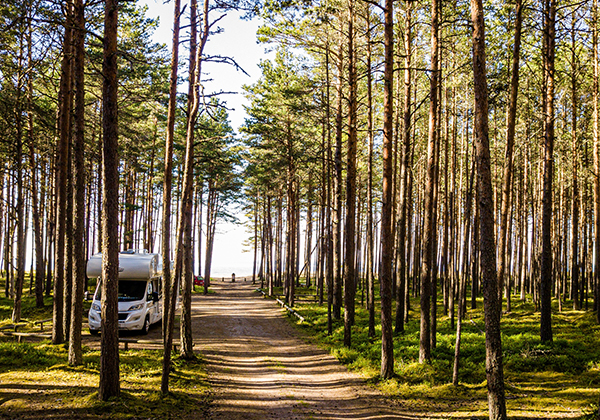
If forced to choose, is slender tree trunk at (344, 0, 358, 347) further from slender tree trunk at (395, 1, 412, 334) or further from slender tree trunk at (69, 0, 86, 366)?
slender tree trunk at (69, 0, 86, 366)

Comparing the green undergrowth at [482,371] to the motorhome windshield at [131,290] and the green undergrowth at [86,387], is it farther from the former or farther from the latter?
the motorhome windshield at [131,290]

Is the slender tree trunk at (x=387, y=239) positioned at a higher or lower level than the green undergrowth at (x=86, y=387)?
higher

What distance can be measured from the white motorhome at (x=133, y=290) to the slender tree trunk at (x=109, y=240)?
8.23 m

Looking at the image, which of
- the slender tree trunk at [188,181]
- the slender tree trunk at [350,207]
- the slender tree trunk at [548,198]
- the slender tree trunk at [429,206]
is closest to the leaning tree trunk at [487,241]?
the slender tree trunk at [429,206]

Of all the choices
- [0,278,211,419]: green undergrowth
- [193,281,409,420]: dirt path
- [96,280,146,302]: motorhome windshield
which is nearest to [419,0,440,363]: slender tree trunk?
[193,281,409,420]: dirt path

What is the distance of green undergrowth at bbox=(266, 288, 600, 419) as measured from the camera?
8031 millimetres

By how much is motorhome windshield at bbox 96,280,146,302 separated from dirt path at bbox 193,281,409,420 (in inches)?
112

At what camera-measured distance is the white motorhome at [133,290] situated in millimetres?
15766

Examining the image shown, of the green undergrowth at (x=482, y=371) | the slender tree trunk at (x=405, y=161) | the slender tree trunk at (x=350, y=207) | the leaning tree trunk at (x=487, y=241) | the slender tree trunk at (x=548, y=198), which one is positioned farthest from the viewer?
the slender tree trunk at (x=350, y=207)

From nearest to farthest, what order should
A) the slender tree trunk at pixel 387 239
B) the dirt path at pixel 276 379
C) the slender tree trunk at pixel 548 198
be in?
the dirt path at pixel 276 379 → the slender tree trunk at pixel 387 239 → the slender tree trunk at pixel 548 198

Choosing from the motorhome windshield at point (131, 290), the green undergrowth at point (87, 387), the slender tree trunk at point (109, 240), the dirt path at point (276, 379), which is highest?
the slender tree trunk at point (109, 240)

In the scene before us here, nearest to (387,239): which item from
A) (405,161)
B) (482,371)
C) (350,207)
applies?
(405,161)

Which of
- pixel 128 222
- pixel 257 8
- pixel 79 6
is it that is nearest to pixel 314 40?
pixel 257 8

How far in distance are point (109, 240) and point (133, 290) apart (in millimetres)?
10192
